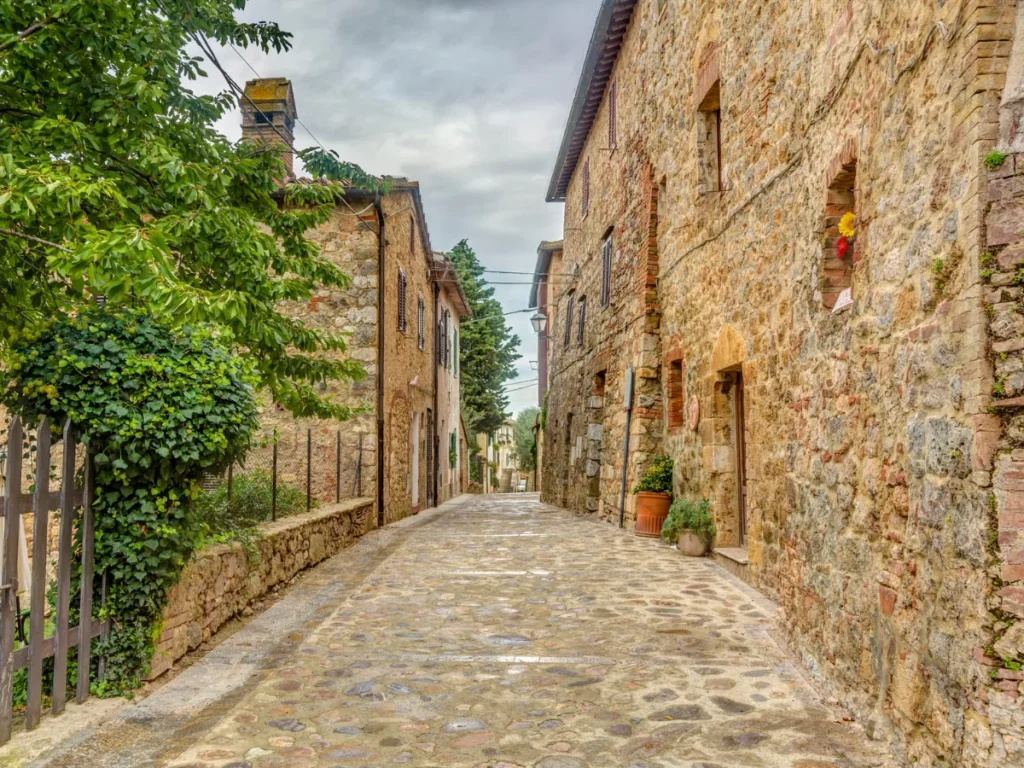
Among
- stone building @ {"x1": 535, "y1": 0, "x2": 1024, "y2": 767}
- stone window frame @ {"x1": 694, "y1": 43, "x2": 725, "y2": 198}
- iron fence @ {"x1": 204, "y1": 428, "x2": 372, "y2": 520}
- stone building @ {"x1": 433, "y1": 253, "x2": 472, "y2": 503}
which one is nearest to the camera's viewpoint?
stone building @ {"x1": 535, "y1": 0, "x2": 1024, "y2": 767}

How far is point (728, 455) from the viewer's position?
8.50m

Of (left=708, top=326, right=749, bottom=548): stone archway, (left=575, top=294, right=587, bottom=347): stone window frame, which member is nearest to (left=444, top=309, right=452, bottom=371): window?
(left=575, top=294, right=587, bottom=347): stone window frame

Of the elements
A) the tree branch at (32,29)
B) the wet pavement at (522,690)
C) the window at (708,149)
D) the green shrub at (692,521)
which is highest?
the window at (708,149)

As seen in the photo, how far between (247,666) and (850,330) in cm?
384

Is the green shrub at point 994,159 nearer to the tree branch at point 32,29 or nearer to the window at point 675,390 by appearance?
the tree branch at point 32,29

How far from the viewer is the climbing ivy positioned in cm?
396

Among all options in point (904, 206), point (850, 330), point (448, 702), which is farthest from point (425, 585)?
point (904, 206)

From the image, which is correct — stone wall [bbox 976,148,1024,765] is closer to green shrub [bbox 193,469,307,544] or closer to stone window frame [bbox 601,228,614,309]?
green shrub [bbox 193,469,307,544]

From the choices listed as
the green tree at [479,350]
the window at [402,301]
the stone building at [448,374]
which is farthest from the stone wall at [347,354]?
the green tree at [479,350]

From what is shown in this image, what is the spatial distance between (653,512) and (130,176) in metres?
7.32

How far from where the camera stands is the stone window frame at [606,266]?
1432cm

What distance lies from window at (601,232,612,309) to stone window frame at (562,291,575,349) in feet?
11.4

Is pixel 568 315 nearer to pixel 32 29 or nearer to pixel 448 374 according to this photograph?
pixel 448 374

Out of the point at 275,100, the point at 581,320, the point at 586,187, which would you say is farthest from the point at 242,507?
the point at 586,187
